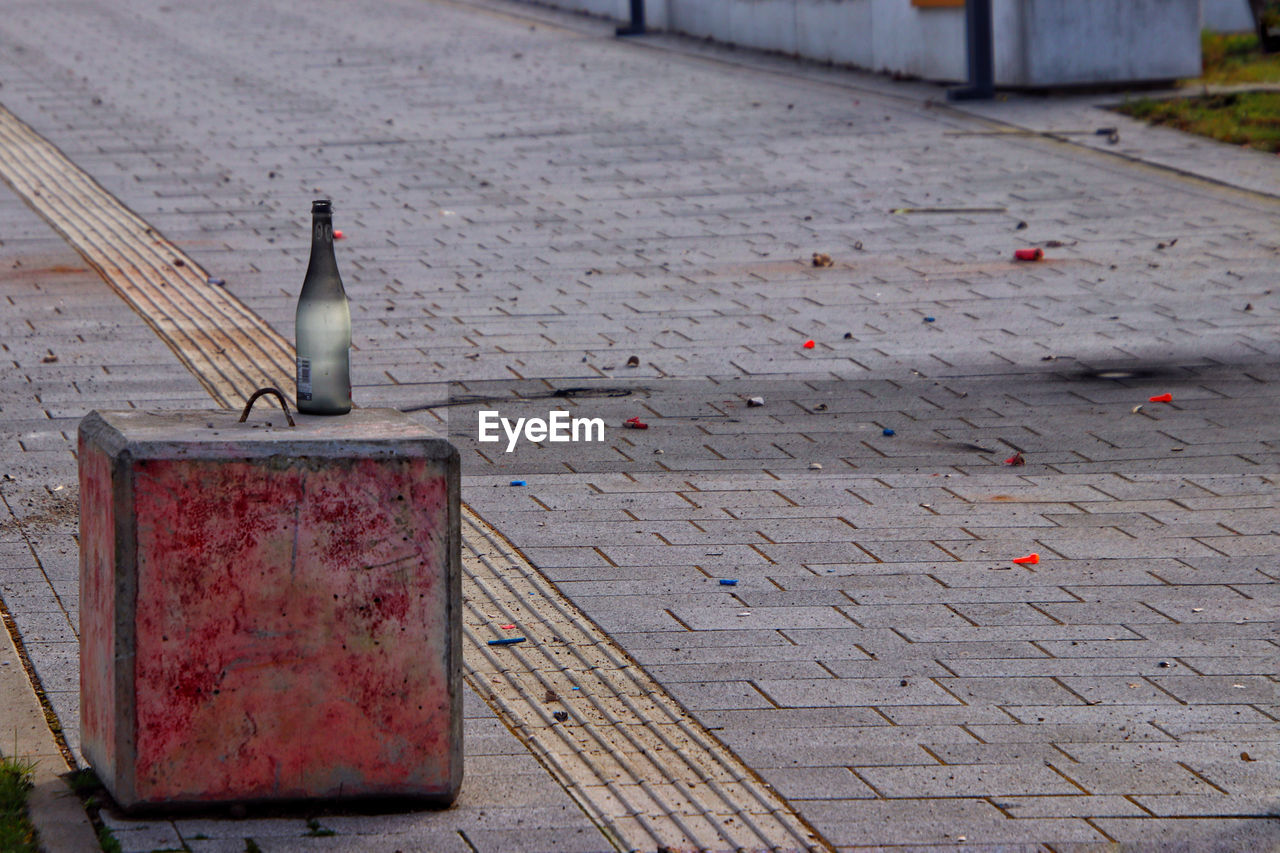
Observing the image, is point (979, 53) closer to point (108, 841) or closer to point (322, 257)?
point (322, 257)

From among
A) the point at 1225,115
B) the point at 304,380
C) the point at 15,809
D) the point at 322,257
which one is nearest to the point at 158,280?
the point at 322,257

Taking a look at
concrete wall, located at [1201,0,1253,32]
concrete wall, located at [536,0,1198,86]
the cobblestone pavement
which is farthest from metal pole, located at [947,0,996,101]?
concrete wall, located at [1201,0,1253,32]

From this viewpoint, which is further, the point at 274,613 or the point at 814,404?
the point at 814,404

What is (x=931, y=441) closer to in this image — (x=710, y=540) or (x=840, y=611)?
(x=710, y=540)

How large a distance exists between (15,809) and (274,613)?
2.54ft

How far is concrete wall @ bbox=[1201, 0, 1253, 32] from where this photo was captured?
75.5ft

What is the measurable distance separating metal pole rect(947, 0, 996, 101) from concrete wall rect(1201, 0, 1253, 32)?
6.54 metres

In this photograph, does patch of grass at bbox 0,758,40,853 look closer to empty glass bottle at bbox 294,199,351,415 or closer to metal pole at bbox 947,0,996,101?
empty glass bottle at bbox 294,199,351,415

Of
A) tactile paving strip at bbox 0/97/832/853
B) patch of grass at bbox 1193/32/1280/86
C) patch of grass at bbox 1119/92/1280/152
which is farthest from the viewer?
patch of grass at bbox 1193/32/1280/86

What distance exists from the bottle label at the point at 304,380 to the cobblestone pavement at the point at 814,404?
103 centimetres

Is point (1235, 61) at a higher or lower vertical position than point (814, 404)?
higher

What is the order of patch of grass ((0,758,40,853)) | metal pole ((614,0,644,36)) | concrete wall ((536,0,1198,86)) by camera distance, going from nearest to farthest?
patch of grass ((0,758,40,853)) < concrete wall ((536,0,1198,86)) < metal pole ((614,0,644,36))

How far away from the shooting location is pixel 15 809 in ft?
13.0

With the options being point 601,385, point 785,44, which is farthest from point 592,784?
point 785,44
